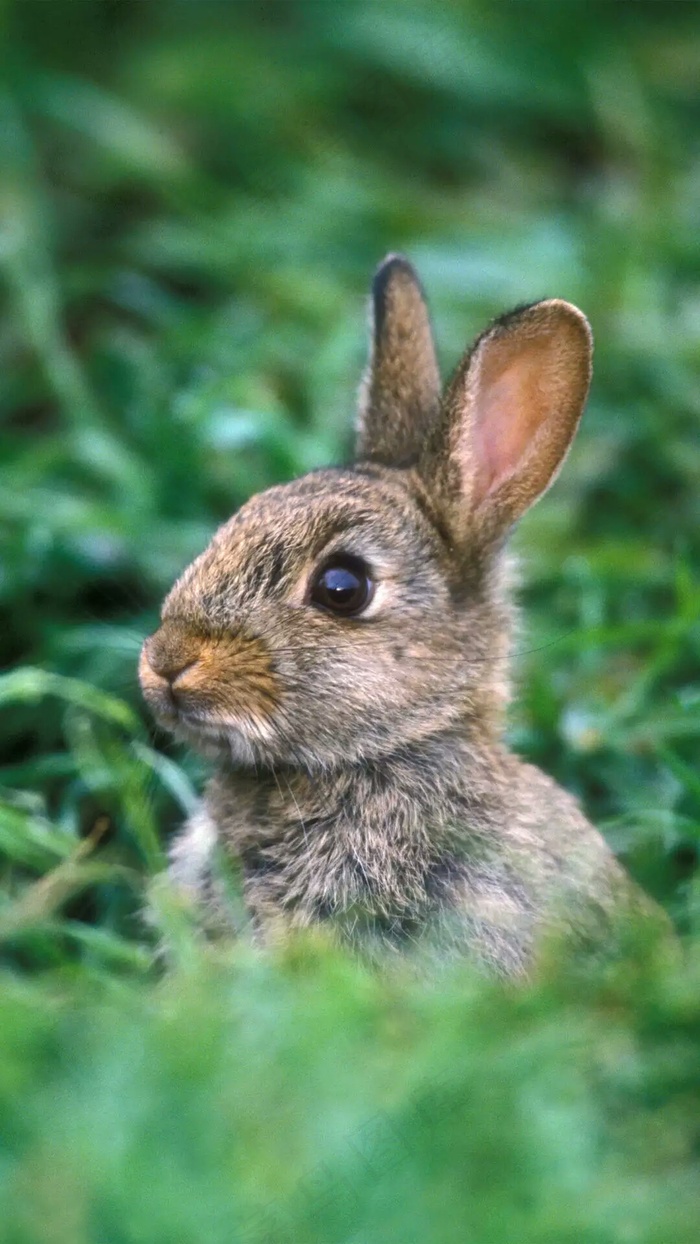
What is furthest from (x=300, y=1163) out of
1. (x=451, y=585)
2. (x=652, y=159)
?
(x=652, y=159)

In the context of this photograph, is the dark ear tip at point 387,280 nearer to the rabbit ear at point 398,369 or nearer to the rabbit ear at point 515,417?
the rabbit ear at point 398,369

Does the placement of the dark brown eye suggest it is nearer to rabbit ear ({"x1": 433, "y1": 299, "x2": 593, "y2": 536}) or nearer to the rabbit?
the rabbit

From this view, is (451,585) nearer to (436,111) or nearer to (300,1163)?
(300,1163)

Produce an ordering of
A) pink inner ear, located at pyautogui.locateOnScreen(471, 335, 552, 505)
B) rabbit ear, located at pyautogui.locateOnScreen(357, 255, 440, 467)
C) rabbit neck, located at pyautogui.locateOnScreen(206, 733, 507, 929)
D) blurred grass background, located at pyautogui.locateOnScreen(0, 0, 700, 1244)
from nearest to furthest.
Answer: blurred grass background, located at pyautogui.locateOnScreen(0, 0, 700, 1244) → rabbit neck, located at pyautogui.locateOnScreen(206, 733, 507, 929) → pink inner ear, located at pyautogui.locateOnScreen(471, 335, 552, 505) → rabbit ear, located at pyautogui.locateOnScreen(357, 255, 440, 467)

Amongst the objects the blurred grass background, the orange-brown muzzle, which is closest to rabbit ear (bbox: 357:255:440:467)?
the blurred grass background

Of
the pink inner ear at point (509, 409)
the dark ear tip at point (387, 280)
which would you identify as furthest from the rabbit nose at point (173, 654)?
the dark ear tip at point (387, 280)

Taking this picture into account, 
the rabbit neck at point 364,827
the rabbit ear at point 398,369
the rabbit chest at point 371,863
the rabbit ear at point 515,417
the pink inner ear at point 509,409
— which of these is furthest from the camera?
the rabbit ear at point 398,369

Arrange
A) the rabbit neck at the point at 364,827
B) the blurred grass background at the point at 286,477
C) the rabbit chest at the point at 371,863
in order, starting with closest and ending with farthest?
the blurred grass background at the point at 286,477 → the rabbit chest at the point at 371,863 → the rabbit neck at the point at 364,827
